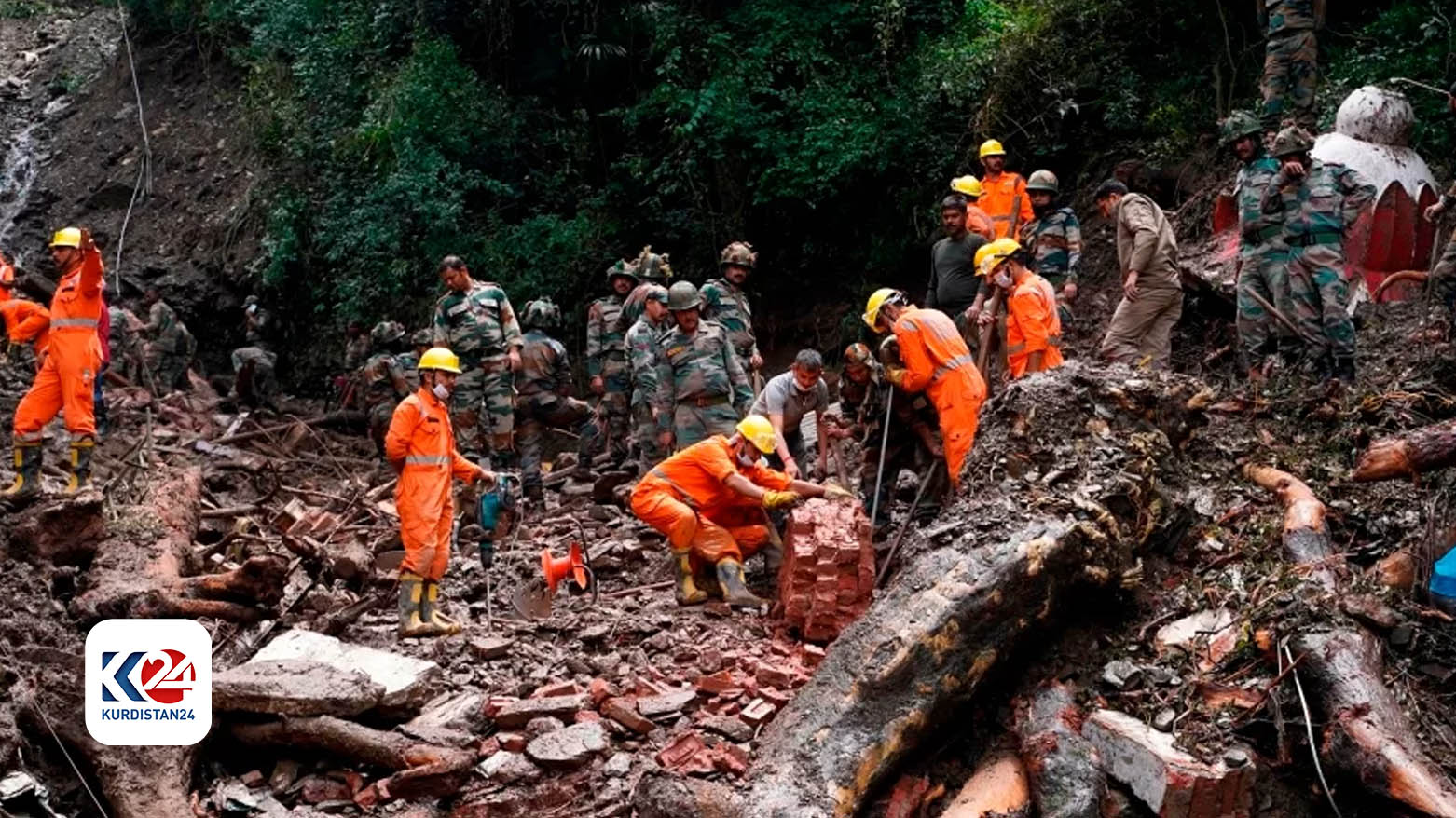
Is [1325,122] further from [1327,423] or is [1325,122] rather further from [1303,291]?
[1327,423]

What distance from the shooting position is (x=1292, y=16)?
33.4 ft

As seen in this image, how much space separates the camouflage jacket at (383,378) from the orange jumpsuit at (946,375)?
18.6 feet

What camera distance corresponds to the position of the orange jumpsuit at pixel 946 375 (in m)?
7.51

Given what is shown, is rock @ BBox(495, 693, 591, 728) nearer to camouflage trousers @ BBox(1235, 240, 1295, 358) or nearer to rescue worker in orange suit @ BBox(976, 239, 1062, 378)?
rescue worker in orange suit @ BBox(976, 239, 1062, 378)

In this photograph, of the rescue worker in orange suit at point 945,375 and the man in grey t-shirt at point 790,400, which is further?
the man in grey t-shirt at point 790,400

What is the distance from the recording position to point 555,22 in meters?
16.2

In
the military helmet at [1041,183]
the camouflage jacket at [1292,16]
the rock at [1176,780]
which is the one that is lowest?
the rock at [1176,780]

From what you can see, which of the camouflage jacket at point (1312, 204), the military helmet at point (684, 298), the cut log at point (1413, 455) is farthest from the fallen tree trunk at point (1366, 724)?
the military helmet at point (684, 298)

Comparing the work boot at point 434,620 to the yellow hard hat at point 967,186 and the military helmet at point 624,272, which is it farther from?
the yellow hard hat at point 967,186

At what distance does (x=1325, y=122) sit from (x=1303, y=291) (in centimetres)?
324

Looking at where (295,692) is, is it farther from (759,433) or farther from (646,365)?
(646,365)

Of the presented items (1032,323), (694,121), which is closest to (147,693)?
(1032,323)

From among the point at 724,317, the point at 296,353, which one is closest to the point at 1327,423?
the point at 724,317

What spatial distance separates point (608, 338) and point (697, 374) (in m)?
2.60
